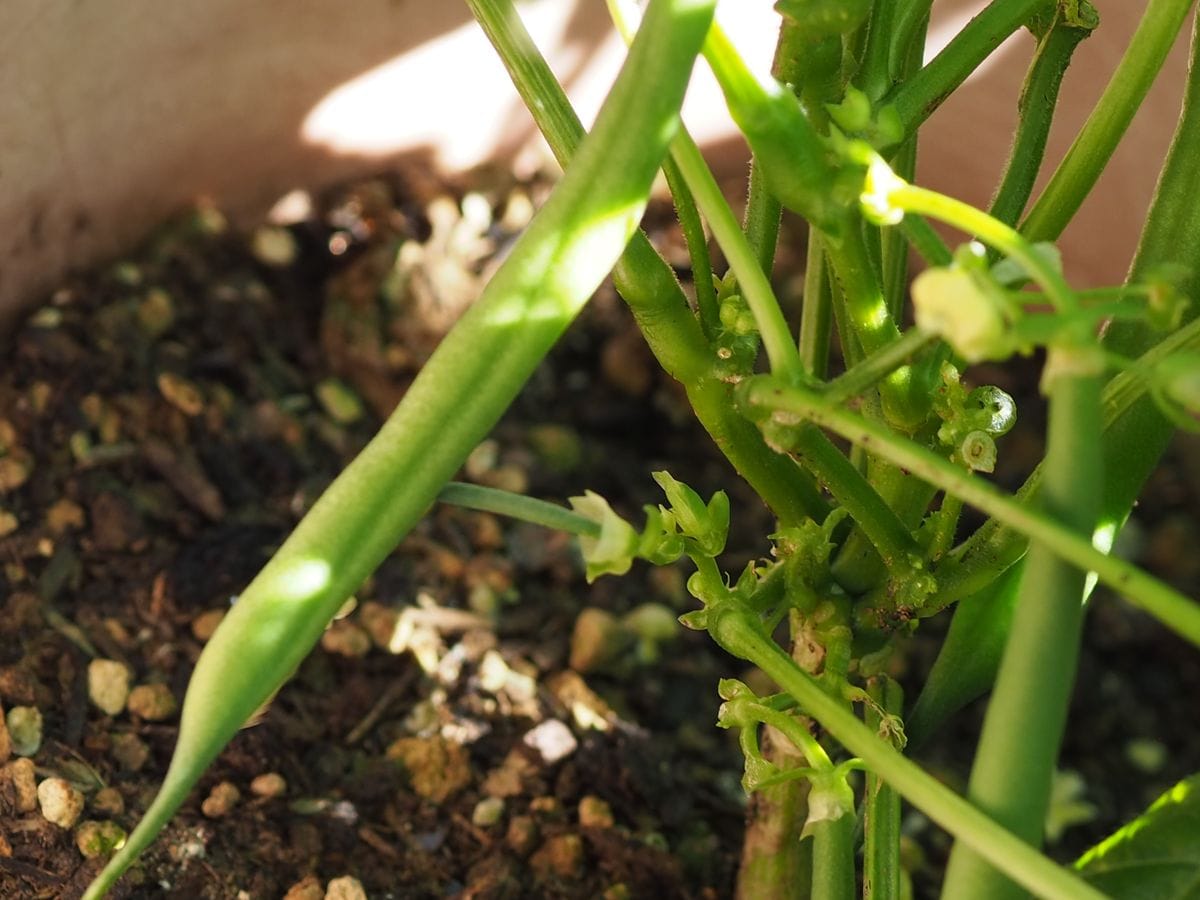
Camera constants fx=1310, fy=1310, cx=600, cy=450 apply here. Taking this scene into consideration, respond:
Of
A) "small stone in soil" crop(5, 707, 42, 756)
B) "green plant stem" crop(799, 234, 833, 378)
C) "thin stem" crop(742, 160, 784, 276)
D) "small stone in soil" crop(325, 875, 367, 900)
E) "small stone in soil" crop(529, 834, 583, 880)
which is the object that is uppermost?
"green plant stem" crop(799, 234, 833, 378)

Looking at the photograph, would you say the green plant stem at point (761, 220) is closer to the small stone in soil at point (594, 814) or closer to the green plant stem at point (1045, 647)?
the green plant stem at point (1045, 647)

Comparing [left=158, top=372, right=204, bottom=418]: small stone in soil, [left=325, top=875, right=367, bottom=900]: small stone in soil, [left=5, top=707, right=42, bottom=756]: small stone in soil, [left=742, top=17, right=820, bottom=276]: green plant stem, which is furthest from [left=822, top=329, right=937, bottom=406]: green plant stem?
[left=158, top=372, right=204, bottom=418]: small stone in soil

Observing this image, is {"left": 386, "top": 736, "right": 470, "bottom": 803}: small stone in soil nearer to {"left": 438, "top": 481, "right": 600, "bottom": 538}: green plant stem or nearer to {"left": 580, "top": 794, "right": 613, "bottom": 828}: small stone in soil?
{"left": 580, "top": 794, "right": 613, "bottom": 828}: small stone in soil

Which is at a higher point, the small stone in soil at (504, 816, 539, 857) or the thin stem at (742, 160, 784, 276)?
the thin stem at (742, 160, 784, 276)

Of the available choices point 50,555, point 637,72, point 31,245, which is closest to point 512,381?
point 637,72

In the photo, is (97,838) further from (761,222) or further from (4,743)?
(761,222)

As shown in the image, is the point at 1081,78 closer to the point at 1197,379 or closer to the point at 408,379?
the point at 408,379

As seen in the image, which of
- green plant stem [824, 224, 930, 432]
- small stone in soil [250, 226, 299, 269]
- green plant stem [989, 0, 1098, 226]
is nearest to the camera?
green plant stem [824, 224, 930, 432]
